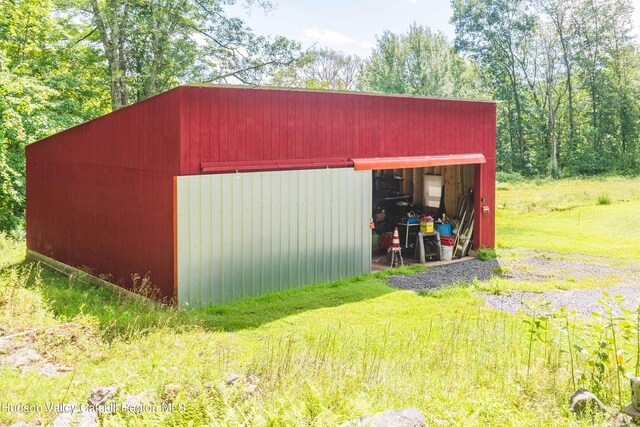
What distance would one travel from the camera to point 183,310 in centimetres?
789

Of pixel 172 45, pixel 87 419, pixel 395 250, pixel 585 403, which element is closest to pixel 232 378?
pixel 87 419

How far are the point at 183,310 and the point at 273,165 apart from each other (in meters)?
2.71

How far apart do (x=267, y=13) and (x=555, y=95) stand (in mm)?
23727

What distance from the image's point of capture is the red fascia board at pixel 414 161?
1032 cm

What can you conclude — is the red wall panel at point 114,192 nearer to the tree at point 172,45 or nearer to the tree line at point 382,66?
the tree line at point 382,66

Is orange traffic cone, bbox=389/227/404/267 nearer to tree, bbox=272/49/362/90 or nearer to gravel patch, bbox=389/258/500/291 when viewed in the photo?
gravel patch, bbox=389/258/500/291

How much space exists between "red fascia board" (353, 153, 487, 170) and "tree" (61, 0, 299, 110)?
11.0m

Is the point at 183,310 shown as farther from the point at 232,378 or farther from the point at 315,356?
the point at 232,378

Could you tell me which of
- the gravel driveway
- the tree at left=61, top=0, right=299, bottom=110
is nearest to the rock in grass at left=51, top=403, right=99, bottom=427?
the gravel driveway

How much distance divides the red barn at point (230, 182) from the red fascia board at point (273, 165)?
0.02 m

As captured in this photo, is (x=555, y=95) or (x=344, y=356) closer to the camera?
(x=344, y=356)

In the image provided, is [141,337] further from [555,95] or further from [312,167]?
[555,95]

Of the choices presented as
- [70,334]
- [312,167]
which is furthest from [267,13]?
[70,334]

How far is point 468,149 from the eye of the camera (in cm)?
1235
